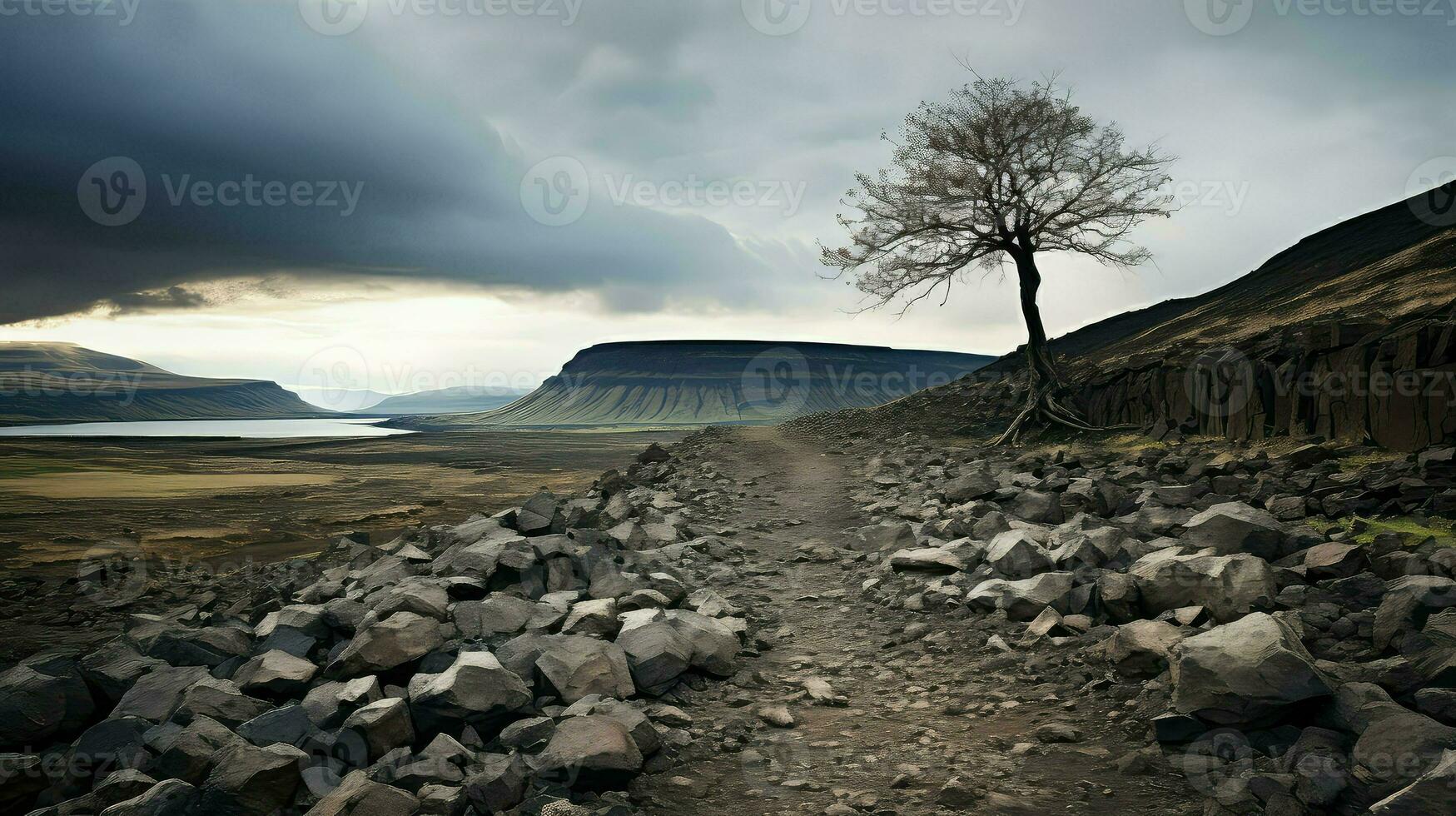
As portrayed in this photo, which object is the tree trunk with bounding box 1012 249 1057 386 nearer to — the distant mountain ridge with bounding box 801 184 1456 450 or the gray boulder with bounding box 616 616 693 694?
the distant mountain ridge with bounding box 801 184 1456 450

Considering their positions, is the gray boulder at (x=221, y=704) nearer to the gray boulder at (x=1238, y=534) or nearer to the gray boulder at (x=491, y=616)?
the gray boulder at (x=491, y=616)

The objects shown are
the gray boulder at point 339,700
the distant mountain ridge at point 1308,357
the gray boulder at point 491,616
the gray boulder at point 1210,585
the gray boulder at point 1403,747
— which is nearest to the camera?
the gray boulder at point 1403,747

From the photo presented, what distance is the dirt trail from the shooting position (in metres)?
3.81

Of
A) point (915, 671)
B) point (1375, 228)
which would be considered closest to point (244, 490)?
point (915, 671)

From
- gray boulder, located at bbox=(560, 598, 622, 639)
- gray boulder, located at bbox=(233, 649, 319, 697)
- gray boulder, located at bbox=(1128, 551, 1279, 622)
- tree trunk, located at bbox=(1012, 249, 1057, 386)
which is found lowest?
gray boulder, located at bbox=(233, 649, 319, 697)

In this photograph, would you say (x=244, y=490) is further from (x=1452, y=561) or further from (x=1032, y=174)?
(x=1452, y=561)

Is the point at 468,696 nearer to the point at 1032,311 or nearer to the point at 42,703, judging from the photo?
the point at 42,703

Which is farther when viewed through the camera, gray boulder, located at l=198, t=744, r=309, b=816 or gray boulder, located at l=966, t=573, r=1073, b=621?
gray boulder, located at l=966, t=573, r=1073, b=621

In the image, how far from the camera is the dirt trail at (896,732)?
3.81 m

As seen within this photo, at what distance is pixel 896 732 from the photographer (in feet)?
15.5

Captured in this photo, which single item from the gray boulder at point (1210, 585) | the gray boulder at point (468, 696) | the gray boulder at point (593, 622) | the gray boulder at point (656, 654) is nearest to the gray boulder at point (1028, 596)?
the gray boulder at point (1210, 585)

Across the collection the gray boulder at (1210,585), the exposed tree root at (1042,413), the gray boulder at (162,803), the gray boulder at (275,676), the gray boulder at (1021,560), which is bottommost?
the gray boulder at (162,803)

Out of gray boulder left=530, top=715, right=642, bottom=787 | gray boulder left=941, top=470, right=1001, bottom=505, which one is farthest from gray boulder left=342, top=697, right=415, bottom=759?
gray boulder left=941, top=470, right=1001, bottom=505

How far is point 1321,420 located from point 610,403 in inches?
7462
